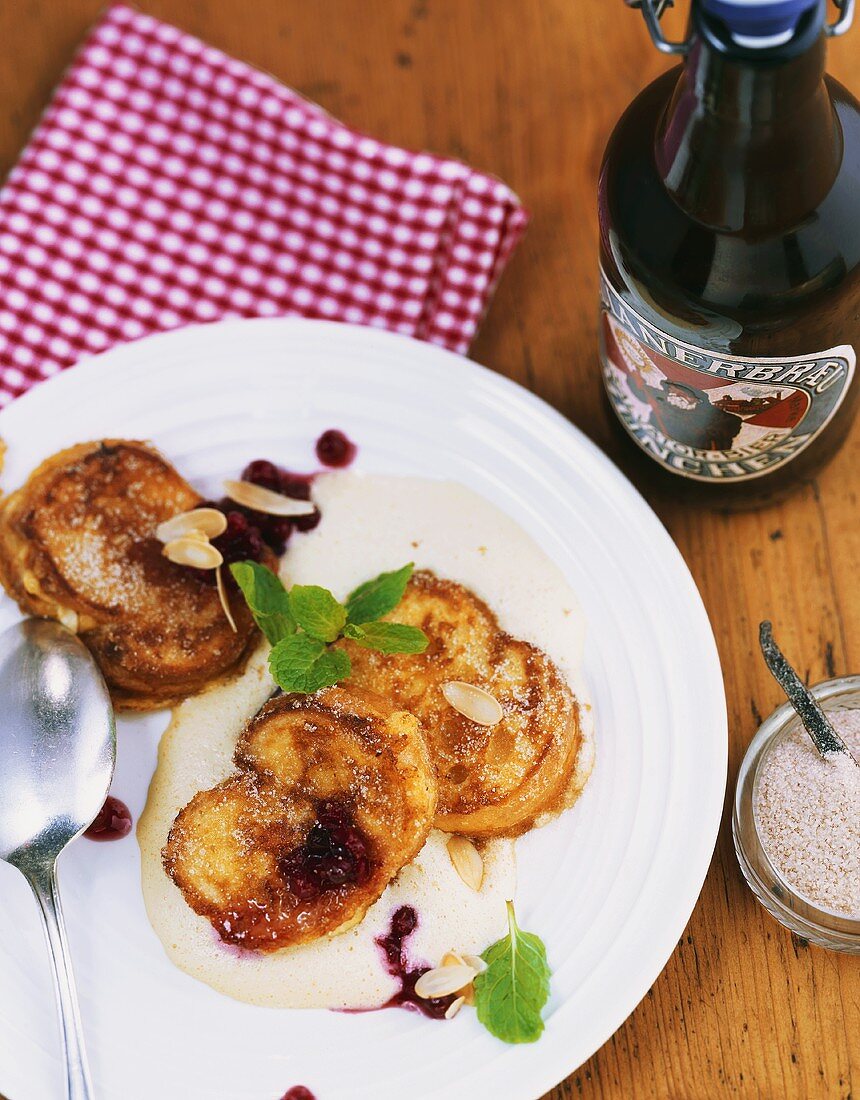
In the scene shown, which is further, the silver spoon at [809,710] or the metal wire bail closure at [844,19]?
the silver spoon at [809,710]

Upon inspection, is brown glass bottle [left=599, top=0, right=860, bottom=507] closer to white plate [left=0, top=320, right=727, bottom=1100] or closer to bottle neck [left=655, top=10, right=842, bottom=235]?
bottle neck [left=655, top=10, right=842, bottom=235]

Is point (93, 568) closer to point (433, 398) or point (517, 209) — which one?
point (433, 398)

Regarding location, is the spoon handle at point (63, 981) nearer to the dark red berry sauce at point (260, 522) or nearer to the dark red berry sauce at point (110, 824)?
the dark red berry sauce at point (110, 824)

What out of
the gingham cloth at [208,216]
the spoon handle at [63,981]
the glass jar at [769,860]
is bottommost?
the spoon handle at [63,981]

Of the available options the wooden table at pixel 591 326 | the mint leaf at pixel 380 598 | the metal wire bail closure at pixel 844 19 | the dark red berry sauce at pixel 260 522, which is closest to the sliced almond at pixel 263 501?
the dark red berry sauce at pixel 260 522

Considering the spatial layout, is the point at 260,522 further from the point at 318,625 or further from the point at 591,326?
the point at 591,326

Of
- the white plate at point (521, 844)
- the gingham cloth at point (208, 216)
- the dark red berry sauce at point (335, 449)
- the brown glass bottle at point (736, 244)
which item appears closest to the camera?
the brown glass bottle at point (736, 244)

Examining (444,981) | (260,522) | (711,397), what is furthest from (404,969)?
(711,397)

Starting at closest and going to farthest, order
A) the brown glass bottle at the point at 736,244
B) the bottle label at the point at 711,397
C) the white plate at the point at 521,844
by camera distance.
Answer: the brown glass bottle at the point at 736,244, the bottle label at the point at 711,397, the white plate at the point at 521,844
